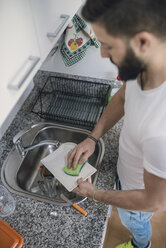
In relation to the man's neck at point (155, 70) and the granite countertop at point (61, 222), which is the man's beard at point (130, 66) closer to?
the man's neck at point (155, 70)

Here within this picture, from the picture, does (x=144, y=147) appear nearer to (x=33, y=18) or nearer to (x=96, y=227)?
(x=96, y=227)

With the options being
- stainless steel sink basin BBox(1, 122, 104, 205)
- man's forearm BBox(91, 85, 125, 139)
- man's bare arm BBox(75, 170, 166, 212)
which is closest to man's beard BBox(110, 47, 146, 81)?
man's bare arm BBox(75, 170, 166, 212)

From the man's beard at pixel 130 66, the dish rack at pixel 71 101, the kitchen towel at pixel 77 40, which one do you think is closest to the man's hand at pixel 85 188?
the dish rack at pixel 71 101

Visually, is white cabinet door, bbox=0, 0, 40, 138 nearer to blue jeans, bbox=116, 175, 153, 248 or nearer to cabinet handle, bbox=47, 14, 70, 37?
cabinet handle, bbox=47, 14, 70, 37

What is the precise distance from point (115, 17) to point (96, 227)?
746 millimetres

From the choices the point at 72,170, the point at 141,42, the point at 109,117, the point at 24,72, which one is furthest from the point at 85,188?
the point at 141,42

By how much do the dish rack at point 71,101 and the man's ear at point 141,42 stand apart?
0.71 meters

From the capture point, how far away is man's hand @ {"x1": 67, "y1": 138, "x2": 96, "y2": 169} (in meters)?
1.02

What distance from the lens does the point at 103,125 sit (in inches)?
43.0

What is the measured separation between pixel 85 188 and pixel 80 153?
169 millimetres

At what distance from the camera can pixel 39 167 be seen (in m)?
1.27

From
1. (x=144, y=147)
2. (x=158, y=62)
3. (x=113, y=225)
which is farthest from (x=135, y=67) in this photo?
(x=113, y=225)

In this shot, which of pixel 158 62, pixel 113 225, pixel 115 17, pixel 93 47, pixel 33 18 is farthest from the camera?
pixel 113 225

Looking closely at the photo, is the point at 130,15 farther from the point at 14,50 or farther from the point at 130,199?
the point at 130,199
